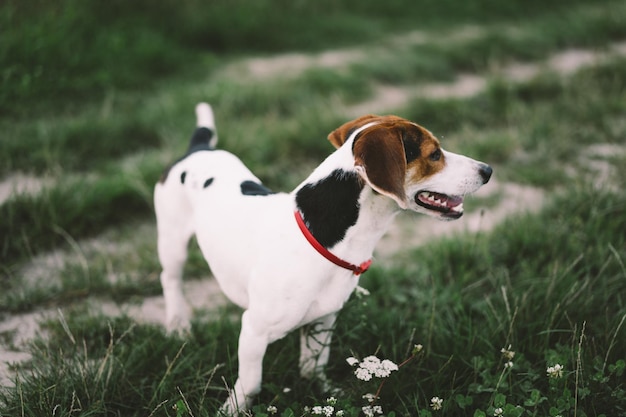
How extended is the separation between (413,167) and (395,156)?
0.72 ft

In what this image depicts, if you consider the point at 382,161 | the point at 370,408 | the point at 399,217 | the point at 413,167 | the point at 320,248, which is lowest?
the point at 399,217

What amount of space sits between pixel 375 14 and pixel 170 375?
8525 mm

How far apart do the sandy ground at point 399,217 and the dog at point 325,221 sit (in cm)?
87

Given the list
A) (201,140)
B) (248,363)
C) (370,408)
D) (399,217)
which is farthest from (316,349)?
(399,217)

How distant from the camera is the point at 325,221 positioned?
2.12m

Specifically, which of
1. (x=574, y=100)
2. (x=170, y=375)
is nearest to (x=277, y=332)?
(x=170, y=375)

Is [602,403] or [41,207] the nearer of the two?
[602,403]

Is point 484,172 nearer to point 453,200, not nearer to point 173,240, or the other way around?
point 453,200

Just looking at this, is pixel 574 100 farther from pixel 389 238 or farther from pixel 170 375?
pixel 170 375

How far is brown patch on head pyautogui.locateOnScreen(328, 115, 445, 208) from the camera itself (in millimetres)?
1938

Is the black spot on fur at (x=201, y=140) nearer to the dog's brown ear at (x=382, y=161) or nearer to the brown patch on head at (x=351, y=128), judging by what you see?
the brown patch on head at (x=351, y=128)

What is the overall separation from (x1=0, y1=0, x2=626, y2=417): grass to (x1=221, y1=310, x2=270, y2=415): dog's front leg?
86mm

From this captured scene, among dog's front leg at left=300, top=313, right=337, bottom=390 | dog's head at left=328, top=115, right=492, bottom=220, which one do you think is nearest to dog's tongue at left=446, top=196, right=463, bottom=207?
dog's head at left=328, top=115, right=492, bottom=220

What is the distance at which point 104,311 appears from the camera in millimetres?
3264
